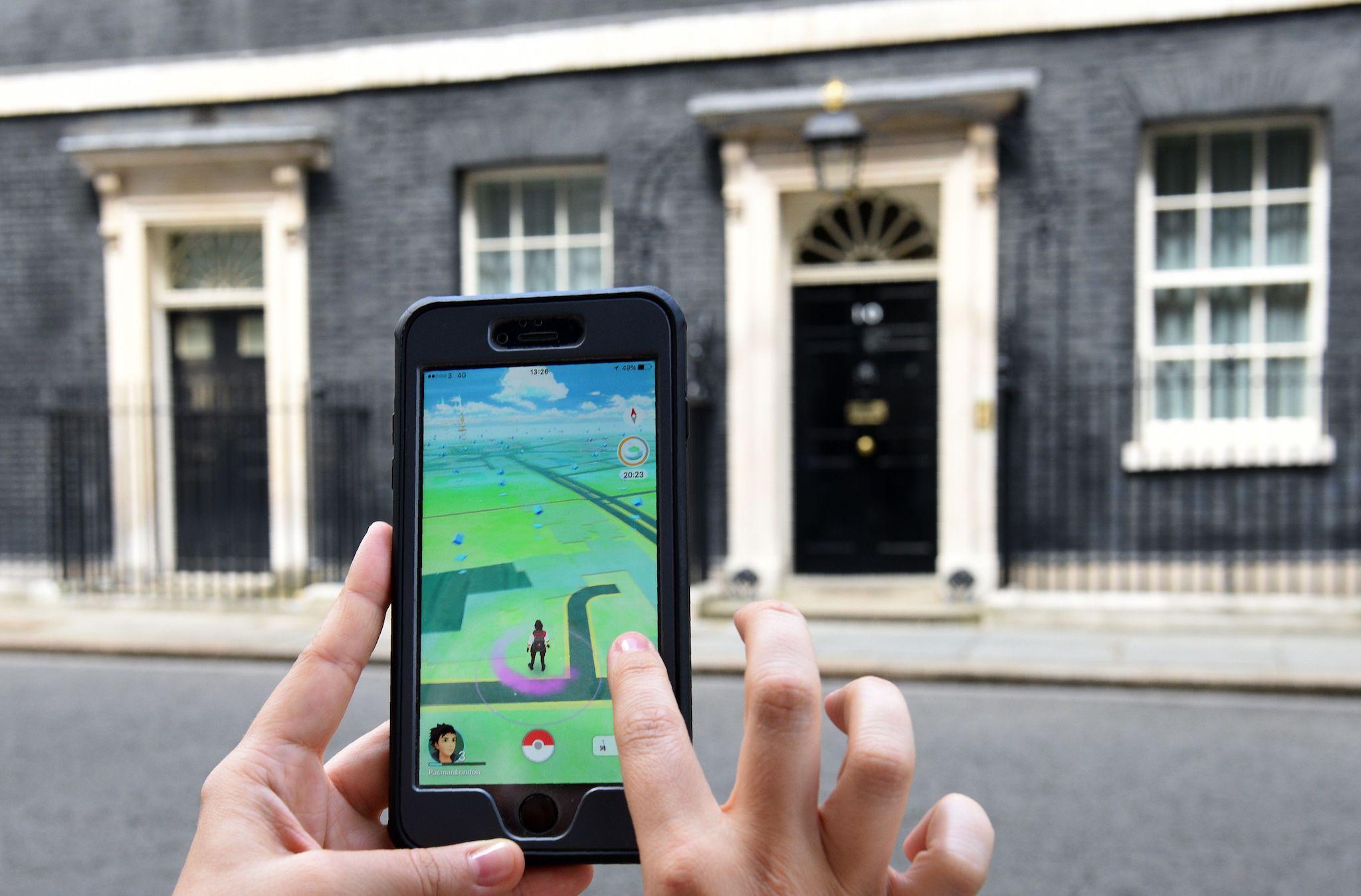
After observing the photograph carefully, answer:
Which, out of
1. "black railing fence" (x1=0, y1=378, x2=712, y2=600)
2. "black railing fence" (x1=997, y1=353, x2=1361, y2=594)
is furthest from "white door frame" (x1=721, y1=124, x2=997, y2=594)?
"black railing fence" (x1=0, y1=378, x2=712, y2=600)

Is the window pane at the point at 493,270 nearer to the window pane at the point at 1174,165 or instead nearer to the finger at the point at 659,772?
the window pane at the point at 1174,165

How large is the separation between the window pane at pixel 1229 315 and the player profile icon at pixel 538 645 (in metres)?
9.84

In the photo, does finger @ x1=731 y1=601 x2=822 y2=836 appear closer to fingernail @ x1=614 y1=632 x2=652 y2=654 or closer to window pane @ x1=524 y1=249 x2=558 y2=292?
fingernail @ x1=614 y1=632 x2=652 y2=654

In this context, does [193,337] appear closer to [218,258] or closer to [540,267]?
[218,258]

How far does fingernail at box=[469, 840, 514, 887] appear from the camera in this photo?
1032mm

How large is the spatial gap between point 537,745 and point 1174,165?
1007cm

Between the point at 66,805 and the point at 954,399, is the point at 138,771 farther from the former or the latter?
the point at 954,399

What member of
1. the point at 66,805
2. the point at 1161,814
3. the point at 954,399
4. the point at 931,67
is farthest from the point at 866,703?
the point at 931,67

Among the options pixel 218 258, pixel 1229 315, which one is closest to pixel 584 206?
pixel 218 258

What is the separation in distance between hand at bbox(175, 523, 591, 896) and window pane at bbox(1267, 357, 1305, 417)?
986cm

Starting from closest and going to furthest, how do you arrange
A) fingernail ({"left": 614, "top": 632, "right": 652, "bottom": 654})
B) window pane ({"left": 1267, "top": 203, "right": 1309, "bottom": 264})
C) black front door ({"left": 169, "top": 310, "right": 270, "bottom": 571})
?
fingernail ({"left": 614, "top": 632, "right": 652, "bottom": 654}) → window pane ({"left": 1267, "top": 203, "right": 1309, "bottom": 264}) → black front door ({"left": 169, "top": 310, "right": 270, "bottom": 571})

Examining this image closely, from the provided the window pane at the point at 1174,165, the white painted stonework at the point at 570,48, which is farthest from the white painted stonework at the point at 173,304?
the window pane at the point at 1174,165

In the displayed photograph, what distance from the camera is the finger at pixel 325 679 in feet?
3.47

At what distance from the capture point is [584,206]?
11289mm
